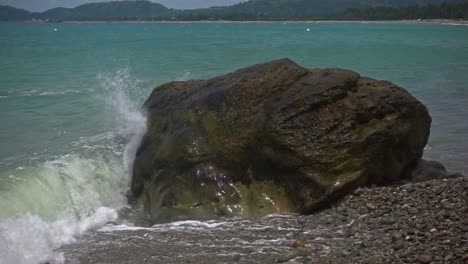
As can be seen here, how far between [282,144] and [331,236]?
1698 mm

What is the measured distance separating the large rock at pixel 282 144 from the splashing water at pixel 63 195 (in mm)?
970

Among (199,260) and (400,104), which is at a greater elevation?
(400,104)

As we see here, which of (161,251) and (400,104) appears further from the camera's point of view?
(400,104)

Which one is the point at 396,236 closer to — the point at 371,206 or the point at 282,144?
the point at 371,206

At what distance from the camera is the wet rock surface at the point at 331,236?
6.15 m

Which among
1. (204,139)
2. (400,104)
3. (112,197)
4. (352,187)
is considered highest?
(400,104)

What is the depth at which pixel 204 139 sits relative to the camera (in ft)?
29.1

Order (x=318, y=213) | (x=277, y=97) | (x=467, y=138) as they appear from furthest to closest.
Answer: (x=467, y=138) < (x=277, y=97) < (x=318, y=213)

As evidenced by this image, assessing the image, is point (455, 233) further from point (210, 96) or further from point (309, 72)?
point (210, 96)

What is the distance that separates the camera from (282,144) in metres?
8.09

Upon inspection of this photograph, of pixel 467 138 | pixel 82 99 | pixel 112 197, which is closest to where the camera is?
pixel 112 197

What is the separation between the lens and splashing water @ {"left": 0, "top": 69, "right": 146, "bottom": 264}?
7.53 m

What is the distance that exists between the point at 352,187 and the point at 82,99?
14549mm

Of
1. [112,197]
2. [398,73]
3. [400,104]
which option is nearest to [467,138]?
[400,104]
